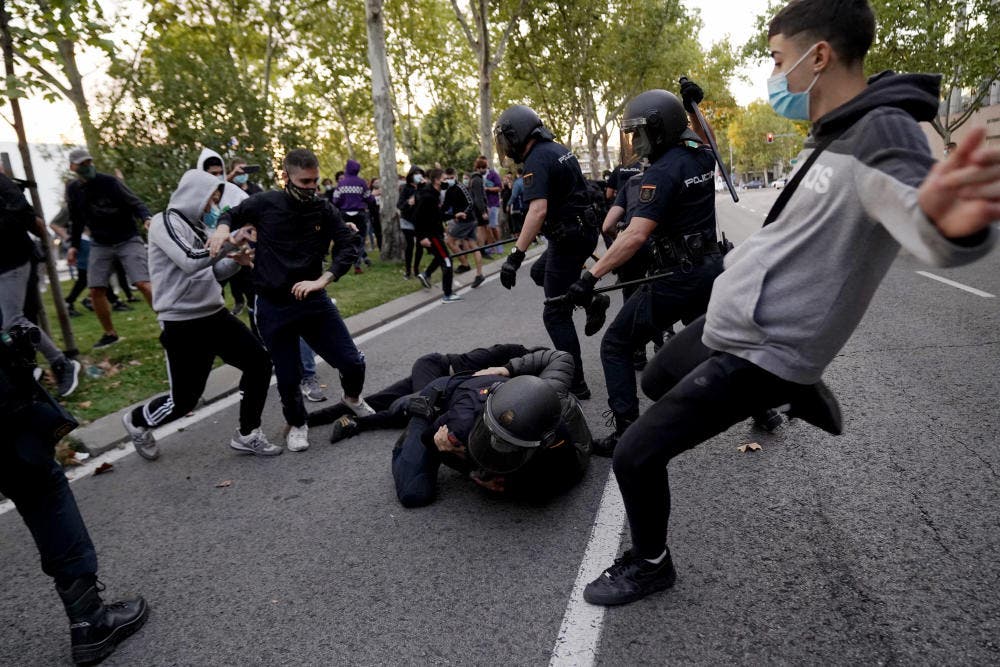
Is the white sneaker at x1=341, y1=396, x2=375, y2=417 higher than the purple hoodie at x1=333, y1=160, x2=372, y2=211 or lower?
lower

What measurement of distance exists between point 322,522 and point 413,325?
191 inches

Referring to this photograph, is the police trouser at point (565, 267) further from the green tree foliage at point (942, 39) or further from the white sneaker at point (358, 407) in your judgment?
the green tree foliage at point (942, 39)

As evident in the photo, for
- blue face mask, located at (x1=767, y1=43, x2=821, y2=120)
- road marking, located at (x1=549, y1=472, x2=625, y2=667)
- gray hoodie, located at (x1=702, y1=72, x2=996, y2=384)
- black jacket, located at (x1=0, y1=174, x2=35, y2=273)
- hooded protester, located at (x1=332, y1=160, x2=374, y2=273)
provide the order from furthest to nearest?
hooded protester, located at (x1=332, y1=160, x2=374, y2=273) < black jacket, located at (x1=0, y1=174, x2=35, y2=273) < road marking, located at (x1=549, y1=472, x2=625, y2=667) < blue face mask, located at (x1=767, y1=43, x2=821, y2=120) < gray hoodie, located at (x1=702, y1=72, x2=996, y2=384)

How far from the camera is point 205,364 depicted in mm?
4188

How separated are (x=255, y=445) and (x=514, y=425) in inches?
87.9

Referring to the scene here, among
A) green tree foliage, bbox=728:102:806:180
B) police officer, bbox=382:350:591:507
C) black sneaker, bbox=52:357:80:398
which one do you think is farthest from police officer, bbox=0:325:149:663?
green tree foliage, bbox=728:102:806:180

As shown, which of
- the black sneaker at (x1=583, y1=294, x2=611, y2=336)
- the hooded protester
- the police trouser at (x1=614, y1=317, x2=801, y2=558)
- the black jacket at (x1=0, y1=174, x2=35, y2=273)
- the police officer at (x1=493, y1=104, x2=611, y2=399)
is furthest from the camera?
the hooded protester

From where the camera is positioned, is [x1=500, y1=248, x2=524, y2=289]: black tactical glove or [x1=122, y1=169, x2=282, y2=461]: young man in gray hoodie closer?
[x1=122, y1=169, x2=282, y2=461]: young man in gray hoodie

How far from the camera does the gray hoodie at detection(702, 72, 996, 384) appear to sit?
1.45m

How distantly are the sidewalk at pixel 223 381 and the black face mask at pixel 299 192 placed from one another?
7.13ft

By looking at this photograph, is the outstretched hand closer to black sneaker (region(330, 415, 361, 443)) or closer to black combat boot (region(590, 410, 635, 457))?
black combat boot (region(590, 410, 635, 457))

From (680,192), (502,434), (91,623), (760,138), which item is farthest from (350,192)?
(760,138)

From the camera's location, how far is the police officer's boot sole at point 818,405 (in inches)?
79.8

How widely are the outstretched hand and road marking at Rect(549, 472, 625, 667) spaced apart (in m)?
1.66
